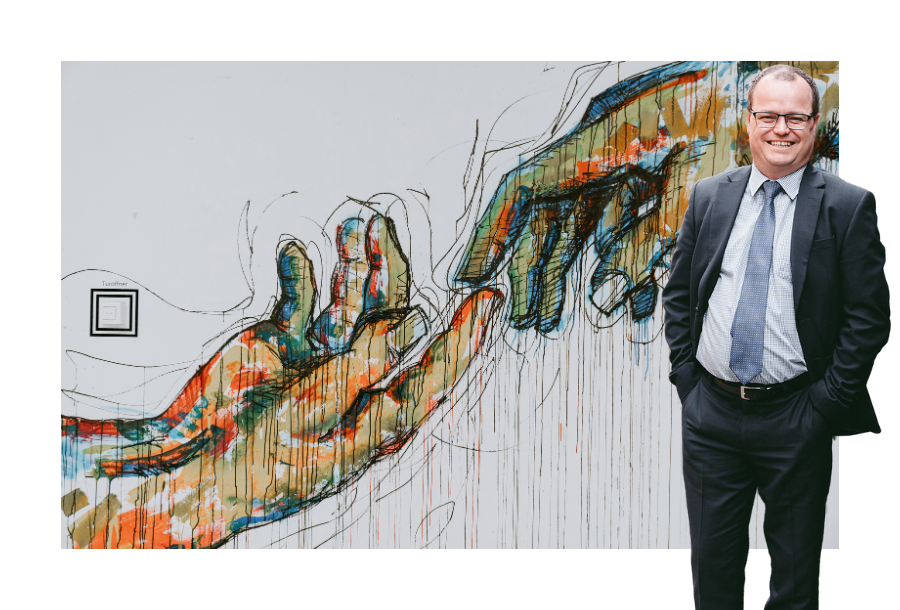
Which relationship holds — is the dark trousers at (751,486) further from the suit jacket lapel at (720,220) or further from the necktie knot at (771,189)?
the necktie knot at (771,189)

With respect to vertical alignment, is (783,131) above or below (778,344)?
above

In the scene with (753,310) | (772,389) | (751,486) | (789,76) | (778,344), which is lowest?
(751,486)

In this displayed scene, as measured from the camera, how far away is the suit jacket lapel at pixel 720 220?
105 inches

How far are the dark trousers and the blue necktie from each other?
113 mm

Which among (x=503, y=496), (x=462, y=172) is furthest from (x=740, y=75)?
(x=503, y=496)

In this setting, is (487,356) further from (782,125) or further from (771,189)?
(782,125)

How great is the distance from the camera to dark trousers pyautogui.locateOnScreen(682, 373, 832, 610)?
8.43ft

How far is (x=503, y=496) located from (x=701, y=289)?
54.7 inches

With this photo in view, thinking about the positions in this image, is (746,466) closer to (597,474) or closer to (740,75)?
(597,474)

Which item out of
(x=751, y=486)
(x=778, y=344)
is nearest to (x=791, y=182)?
(x=778, y=344)

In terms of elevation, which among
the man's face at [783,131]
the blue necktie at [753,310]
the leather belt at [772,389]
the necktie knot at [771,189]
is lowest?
the leather belt at [772,389]

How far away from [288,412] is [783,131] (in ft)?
7.27

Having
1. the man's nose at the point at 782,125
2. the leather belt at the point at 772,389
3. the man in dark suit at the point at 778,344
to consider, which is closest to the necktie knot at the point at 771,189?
the man in dark suit at the point at 778,344

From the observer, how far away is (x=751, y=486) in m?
2.70
